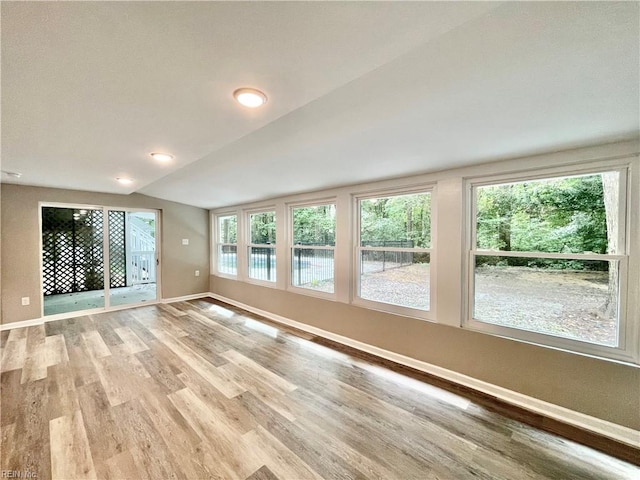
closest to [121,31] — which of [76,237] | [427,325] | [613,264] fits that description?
[427,325]

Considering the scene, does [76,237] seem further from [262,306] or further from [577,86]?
[577,86]

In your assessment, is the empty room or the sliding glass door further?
the sliding glass door

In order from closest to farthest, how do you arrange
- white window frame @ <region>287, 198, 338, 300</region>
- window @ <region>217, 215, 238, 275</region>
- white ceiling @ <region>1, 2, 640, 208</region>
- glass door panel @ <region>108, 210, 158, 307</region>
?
white ceiling @ <region>1, 2, 640, 208</region> < white window frame @ <region>287, 198, 338, 300</region> < window @ <region>217, 215, 238, 275</region> < glass door panel @ <region>108, 210, 158, 307</region>

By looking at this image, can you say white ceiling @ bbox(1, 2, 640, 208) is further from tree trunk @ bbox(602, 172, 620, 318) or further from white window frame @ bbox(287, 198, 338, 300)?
white window frame @ bbox(287, 198, 338, 300)

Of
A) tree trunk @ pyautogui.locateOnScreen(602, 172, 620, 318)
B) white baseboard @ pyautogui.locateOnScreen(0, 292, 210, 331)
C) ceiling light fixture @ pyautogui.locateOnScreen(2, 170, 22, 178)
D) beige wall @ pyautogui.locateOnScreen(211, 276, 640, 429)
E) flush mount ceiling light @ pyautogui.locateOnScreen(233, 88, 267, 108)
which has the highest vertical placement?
ceiling light fixture @ pyautogui.locateOnScreen(2, 170, 22, 178)

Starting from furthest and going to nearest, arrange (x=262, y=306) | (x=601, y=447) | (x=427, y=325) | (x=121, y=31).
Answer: (x=262, y=306), (x=427, y=325), (x=601, y=447), (x=121, y=31)

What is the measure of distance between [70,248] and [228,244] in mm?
3712

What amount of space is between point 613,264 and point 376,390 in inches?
82.5

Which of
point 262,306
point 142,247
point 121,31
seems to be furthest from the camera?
point 142,247

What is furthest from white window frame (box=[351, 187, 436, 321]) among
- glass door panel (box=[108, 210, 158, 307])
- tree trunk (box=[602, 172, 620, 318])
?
glass door panel (box=[108, 210, 158, 307])

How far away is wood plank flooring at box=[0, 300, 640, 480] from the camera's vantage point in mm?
1484

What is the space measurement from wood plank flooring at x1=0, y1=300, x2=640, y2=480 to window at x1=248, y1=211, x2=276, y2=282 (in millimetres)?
1750

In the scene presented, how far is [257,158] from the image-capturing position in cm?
260

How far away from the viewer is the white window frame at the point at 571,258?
1.74 meters
